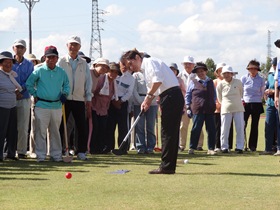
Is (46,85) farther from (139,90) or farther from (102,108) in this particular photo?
(139,90)

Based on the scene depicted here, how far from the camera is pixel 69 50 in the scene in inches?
563

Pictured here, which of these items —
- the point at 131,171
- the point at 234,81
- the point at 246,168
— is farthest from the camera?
the point at 234,81

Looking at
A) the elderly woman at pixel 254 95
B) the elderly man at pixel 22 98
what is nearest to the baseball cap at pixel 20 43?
the elderly man at pixel 22 98

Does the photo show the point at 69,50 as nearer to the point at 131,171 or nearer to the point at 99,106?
the point at 99,106

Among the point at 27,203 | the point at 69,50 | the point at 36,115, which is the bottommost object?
the point at 27,203

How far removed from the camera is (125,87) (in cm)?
1667

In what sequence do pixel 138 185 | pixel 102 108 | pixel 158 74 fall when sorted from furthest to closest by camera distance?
pixel 102 108, pixel 158 74, pixel 138 185

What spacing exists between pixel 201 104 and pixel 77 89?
3.49 m

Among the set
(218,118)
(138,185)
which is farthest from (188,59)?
(138,185)

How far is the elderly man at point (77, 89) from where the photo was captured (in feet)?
46.7

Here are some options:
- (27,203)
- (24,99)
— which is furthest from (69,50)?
(27,203)

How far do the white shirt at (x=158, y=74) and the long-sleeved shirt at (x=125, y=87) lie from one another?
5.30m

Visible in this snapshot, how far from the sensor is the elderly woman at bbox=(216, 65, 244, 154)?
56.4 ft

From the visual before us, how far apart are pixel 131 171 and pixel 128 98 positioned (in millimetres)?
5038
